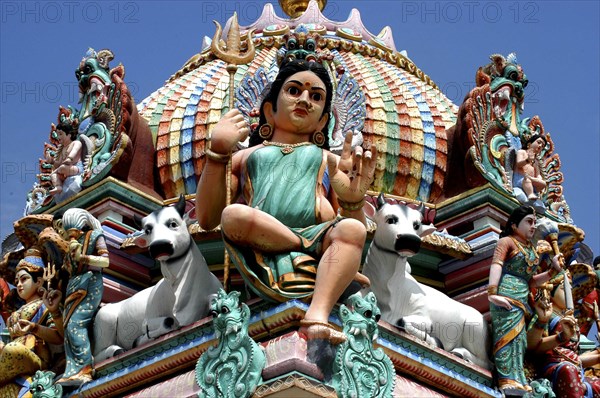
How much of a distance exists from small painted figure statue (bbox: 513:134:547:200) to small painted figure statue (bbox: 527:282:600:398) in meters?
2.25

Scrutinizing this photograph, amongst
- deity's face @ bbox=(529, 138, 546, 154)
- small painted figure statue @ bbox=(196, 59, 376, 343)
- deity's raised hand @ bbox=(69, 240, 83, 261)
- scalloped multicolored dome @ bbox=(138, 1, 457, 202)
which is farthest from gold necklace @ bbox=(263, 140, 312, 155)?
deity's face @ bbox=(529, 138, 546, 154)

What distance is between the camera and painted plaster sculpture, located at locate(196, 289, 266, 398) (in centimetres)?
1125

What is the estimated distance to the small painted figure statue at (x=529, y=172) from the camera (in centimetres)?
1683

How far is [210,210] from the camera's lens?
12797mm

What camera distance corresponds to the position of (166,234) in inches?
522

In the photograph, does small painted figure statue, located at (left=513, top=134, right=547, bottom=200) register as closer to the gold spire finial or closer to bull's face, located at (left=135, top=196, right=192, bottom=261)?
bull's face, located at (left=135, top=196, right=192, bottom=261)

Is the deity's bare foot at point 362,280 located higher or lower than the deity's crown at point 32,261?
lower

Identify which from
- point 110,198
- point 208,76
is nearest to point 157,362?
point 110,198

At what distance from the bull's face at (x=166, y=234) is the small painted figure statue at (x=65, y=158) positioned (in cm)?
353

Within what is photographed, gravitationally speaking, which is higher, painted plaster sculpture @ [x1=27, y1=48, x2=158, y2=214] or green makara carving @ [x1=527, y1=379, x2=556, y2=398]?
painted plaster sculpture @ [x1=27, y1=48, x2=158, y2=214]

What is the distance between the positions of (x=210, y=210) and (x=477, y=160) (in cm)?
501

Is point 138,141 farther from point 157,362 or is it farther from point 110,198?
point 157,362

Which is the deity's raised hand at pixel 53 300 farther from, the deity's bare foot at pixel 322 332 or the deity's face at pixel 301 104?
the deity's bare foot at pixel 322 332

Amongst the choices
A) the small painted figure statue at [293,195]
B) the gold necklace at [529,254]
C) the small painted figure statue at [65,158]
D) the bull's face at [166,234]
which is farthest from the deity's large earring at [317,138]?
the small painted figure statue at [65,158]
